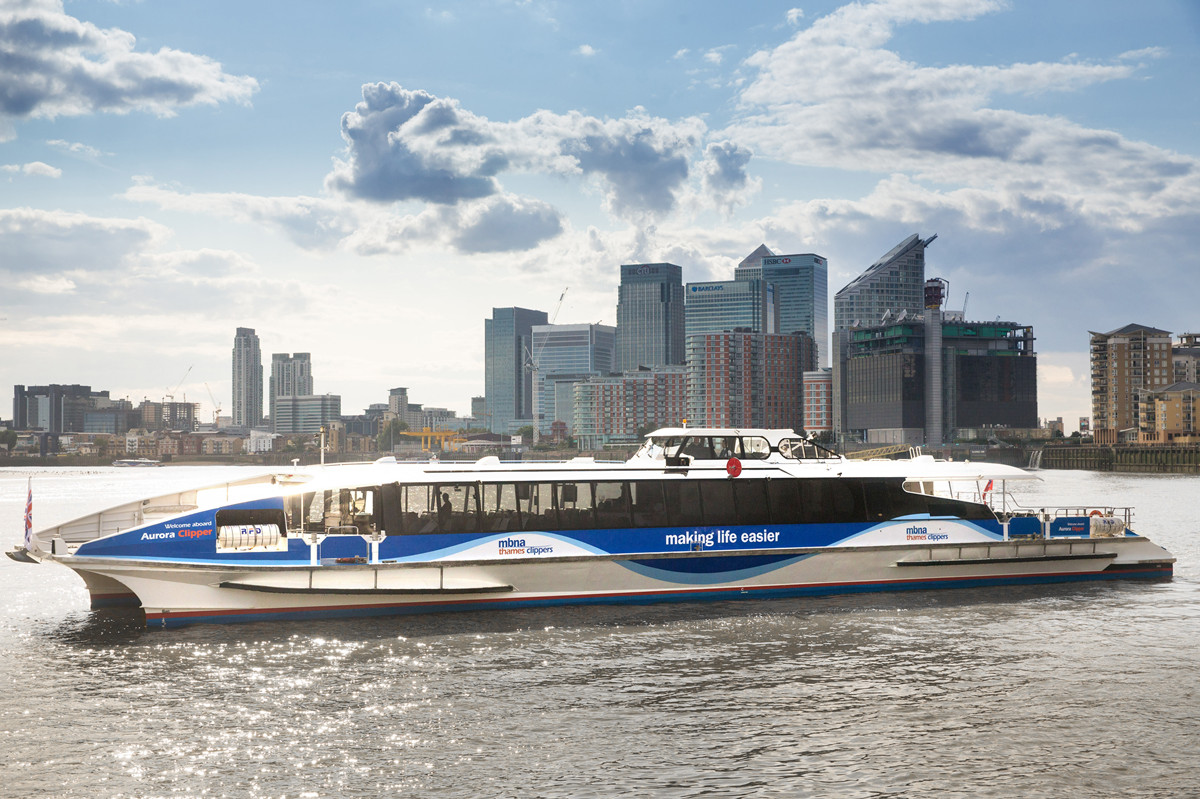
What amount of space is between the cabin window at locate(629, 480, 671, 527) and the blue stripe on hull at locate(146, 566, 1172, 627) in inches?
68.1

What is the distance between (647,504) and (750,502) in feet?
9.15

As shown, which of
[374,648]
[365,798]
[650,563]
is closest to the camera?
[365,798]

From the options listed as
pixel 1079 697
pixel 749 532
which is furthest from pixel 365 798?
pixel 749 532

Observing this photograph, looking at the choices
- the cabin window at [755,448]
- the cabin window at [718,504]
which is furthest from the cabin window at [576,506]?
the cabin window at [755,448]

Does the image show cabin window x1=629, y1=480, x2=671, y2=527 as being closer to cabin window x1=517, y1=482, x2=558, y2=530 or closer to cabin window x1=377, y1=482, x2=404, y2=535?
cabin window x1=517, y1=482, x2=558, y2=530

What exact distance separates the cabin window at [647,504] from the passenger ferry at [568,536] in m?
0.04

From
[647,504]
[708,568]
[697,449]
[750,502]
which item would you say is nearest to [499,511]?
[647,504]

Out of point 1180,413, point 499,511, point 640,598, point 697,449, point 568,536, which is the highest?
point 1180,413

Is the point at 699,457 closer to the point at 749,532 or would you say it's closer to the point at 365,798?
the point at 749,532

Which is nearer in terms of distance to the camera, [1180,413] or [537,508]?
A: [537,508]

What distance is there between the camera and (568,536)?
24.1m

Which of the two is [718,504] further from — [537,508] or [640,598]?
[537,508]

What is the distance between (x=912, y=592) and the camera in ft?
88.3

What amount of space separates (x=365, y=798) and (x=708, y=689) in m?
6.87
